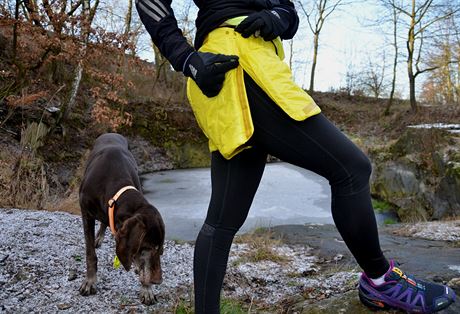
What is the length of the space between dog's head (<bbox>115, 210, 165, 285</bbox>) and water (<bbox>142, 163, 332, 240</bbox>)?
352 centimetres

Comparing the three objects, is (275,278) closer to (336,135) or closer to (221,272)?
(221,272)

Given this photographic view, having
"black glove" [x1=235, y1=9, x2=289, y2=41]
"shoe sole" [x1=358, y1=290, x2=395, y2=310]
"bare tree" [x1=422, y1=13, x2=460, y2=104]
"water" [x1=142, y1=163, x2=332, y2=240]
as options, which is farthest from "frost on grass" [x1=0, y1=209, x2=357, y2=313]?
"bare tree" [x1=422, y1=13, x2=460, y2=104]

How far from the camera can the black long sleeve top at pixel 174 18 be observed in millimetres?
1802

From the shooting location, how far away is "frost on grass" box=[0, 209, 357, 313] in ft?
9.18

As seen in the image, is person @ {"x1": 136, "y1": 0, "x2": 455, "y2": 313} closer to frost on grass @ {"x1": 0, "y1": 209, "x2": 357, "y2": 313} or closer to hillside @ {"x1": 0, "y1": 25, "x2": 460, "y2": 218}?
frost on grass @ {"x1": 0, "y1": 209, "x2": 357, "y2": 313}

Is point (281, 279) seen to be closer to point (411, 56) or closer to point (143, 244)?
point (143, 244)

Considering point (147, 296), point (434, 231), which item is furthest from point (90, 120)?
point (147, 296)

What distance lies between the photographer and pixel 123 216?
2.87 meters

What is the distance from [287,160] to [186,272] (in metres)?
2.08

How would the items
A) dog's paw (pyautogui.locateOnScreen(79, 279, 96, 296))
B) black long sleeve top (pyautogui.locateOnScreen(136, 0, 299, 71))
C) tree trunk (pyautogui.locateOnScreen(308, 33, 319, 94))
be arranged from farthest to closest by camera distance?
1. tree trunk (pyautogui.locateOnScreen(308, 33, 319, 94))
2. dog's paw (pyautogui.locateOnScreen(79, 279, 96, 296))
3. black long sleeve top (pyautogui.locateOnScreen(136, 0, 299, 71))

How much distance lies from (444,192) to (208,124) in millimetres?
7500

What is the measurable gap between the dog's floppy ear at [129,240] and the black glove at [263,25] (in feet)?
4.69

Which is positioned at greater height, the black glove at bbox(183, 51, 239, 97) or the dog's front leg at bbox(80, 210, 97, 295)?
the black glove at bbox(183, 51, 239, 97)

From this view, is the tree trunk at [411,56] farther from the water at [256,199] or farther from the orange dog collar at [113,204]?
the orange dog collar at [113,204]
